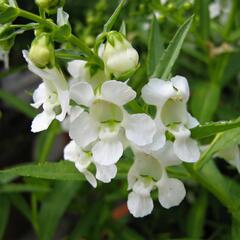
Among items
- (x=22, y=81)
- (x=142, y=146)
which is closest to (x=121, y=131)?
(x=142, y=146)

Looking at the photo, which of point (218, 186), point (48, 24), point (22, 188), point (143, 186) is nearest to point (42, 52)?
point (48, 24)

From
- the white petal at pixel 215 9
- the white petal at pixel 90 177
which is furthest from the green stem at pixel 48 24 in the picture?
the white petal at pixel 215 9

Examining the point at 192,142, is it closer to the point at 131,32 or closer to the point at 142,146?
the point at 142,146

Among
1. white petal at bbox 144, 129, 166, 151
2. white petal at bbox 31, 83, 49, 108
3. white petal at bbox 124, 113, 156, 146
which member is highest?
white petal at bbox 124, 113, 156, 146

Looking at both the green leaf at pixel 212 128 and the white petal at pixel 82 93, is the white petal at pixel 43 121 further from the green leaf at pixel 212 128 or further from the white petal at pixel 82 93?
A: the green leaf at pixel 212 128

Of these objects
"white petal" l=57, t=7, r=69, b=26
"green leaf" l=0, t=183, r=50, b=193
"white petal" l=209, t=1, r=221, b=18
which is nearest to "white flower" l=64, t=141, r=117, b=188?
"white petal" l=57, t=7, r=69, b=26

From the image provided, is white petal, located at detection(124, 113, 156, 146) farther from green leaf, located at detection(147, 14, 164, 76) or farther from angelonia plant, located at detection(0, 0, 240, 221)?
green leaf, located at detection(147, 14, 164, 76)
